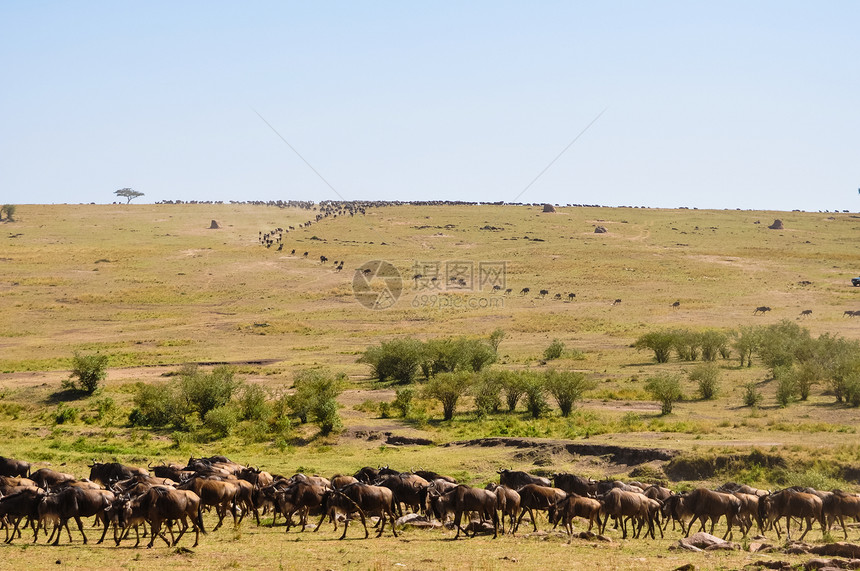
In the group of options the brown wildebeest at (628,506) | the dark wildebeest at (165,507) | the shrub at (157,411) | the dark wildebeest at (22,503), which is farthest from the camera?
the shrub at (157,411)

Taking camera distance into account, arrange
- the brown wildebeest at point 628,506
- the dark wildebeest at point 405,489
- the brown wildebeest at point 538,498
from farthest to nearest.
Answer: the dark wildebeest at point 405,489
the brown wildebeest at point 538,498
the brown wildebeest at point 628,506

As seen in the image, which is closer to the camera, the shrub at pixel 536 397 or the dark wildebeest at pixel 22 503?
the dark wildebeest at pixel 22 503

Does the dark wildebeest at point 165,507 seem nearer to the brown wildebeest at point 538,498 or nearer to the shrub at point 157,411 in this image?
the brown wildebeest at point 538,498

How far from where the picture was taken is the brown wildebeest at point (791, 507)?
724 inches

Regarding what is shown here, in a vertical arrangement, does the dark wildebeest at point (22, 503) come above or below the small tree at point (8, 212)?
below

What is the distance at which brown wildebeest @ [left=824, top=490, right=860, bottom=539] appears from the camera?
735 inches

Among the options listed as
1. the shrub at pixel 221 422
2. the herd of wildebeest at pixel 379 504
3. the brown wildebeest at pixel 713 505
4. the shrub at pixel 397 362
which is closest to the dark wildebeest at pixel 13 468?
the herd of wildebeest at pixel 379 504

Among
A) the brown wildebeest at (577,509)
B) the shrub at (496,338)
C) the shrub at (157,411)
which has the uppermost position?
the shrub at (496,338)

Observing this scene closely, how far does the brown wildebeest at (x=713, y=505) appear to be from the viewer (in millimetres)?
18750

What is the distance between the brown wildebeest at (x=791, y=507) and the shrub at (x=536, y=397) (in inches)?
719

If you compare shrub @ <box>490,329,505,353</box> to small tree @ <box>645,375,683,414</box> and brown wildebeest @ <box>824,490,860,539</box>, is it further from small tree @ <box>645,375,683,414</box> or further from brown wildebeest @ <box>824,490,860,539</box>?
brown wildebeest @ <box>824,490,860,539</box>

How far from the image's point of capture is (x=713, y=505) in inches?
740

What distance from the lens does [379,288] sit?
89.0m

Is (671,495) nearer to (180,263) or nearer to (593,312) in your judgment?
(593,312)
